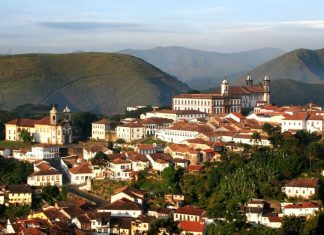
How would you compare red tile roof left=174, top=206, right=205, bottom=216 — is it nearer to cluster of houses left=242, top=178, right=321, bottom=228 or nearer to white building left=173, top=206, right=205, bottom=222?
white building left=173, top=206, right=205, bottom=222

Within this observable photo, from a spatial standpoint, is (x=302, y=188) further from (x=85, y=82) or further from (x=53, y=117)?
(x=85, y=82)

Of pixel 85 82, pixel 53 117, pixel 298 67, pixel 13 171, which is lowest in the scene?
pixel 13 171

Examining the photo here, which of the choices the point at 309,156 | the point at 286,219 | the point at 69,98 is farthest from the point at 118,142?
the point at 69,98

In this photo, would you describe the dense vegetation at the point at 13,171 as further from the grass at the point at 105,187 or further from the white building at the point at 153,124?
the white building at the point at 153,124

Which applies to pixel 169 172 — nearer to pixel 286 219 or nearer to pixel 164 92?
pixel 286 219

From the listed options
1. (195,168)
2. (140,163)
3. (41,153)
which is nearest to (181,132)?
(140,163)


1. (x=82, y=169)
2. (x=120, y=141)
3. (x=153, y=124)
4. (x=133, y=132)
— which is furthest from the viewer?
(x=153, y=124)
